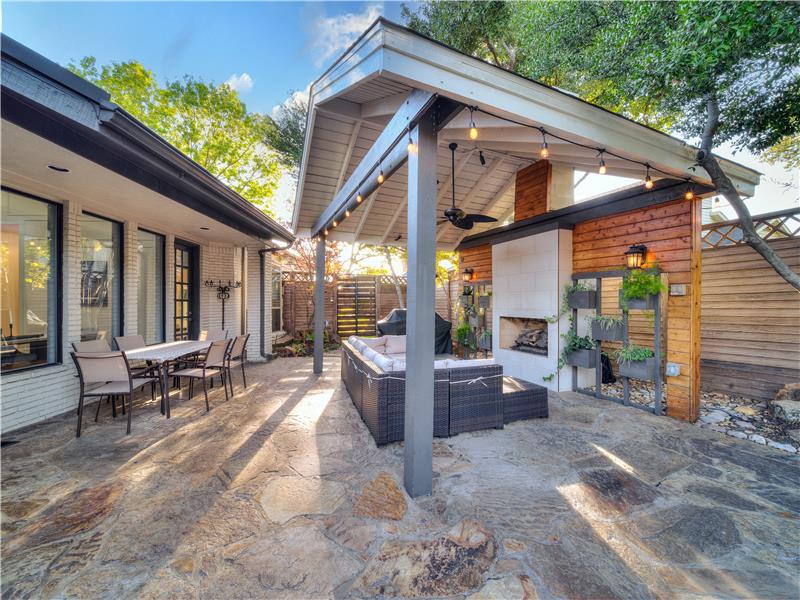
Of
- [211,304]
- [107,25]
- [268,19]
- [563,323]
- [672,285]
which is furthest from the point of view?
[211,304]

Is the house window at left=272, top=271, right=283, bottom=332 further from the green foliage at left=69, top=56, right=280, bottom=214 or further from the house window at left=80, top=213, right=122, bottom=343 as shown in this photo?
the green foliage at left=69, top=56, right=280, bottom=214

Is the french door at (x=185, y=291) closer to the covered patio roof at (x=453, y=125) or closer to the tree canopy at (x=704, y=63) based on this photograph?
the covered patio roof at (x=453, y=125)

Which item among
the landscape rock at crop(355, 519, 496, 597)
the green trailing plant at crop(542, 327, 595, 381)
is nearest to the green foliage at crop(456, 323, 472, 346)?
the green trailing plant at crop(542, 327, 595, 381)

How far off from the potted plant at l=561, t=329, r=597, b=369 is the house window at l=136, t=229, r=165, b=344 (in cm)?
654

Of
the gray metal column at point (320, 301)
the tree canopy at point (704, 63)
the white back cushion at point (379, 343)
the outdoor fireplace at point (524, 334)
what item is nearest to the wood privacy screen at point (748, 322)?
the tree canopy at point (704, 63)

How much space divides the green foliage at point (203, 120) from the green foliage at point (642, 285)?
38.5 ft

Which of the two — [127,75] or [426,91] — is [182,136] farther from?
[426,91]

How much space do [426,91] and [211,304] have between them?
6412 millimetres

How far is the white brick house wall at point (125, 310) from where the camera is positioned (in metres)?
3.39

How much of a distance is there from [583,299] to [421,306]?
334 centimetres

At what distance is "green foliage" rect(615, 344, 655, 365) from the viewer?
396 centimetres

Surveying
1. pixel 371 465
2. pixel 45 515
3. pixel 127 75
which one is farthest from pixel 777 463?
pixel 127 75

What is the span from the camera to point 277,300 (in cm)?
930

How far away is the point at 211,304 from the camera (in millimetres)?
6812
